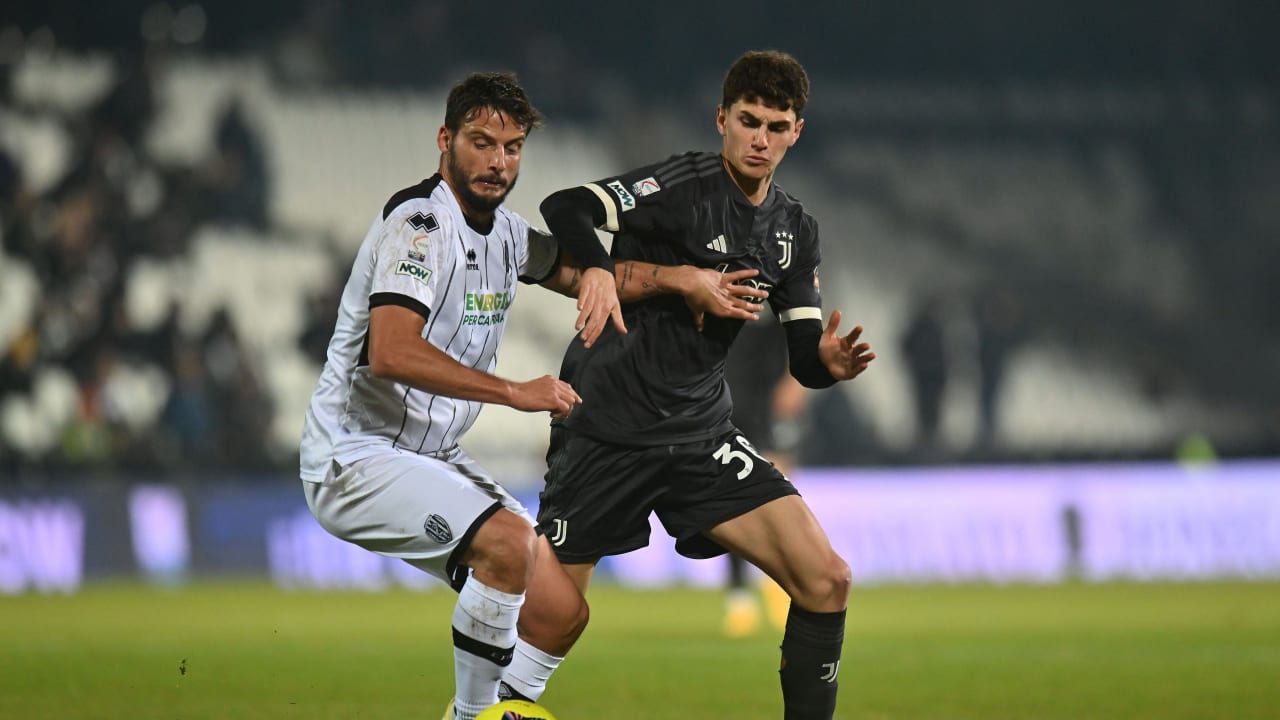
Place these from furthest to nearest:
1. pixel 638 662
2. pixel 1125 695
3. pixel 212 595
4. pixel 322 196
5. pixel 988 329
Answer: pixel 322 196 → pixel 988 329 → pixel 212 595 → pixel 638 662 → pixel 1125 695

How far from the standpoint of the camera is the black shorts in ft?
18.4

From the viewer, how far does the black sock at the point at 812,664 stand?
5.39 metres

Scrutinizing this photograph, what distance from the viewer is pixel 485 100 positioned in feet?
16.8

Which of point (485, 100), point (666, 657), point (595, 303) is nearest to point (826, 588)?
point (595, 303)

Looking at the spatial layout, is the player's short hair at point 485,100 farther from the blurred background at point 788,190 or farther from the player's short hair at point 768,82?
the blurred background at point 788,190

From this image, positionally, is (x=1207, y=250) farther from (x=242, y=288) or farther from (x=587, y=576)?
(x=587, y=576)

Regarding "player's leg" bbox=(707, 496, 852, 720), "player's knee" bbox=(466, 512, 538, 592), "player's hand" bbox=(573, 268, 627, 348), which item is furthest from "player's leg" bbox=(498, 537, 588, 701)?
"player's hand" bbox=(573, 268, 627, 348)

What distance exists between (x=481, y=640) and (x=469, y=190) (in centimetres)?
139

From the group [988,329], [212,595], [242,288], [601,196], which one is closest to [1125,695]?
[601,196]

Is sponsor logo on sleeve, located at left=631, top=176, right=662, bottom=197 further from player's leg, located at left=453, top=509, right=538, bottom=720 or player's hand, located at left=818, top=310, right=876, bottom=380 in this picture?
player's leg, located at left=453, top=509, right=538, bottom=720

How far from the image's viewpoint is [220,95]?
20109 millimetres

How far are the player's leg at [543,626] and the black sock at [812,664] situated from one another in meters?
0.69

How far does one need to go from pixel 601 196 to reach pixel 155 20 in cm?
1602

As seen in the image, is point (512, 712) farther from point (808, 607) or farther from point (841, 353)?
point (841, 353)
